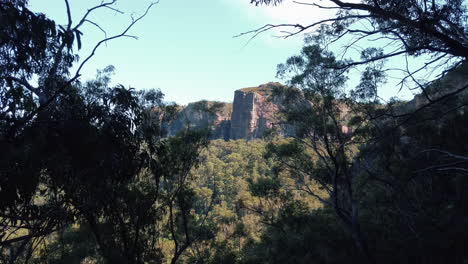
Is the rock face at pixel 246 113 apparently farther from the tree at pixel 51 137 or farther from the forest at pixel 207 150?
the tree at pixel 51 137

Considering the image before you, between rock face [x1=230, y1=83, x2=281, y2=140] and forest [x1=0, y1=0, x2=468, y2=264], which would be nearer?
forest [x1=0, y1=0, x2=468, y2=264]

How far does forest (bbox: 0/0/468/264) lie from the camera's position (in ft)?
10.4

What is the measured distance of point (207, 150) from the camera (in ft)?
31.7

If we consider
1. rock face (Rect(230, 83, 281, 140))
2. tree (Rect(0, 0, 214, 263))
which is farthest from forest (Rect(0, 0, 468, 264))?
rock face (Rect(230, 83, 281, 140))

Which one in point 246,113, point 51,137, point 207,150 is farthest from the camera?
point 246,113

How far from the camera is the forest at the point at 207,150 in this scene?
3.17 meters

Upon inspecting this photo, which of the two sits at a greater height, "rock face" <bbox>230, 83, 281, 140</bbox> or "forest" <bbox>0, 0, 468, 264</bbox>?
"rock face" <bbox>230, 83, 281, 140</bbox>

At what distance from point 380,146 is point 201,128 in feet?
16.9

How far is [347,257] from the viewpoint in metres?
9.88

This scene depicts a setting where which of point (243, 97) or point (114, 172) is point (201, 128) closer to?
point (114, 172)

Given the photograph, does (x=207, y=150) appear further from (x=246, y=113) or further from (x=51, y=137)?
(x=246, y=113)

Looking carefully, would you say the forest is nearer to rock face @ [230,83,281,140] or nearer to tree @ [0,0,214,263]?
tree @ [0,0,214,263]

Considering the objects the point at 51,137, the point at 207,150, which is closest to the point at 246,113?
the point at 207,150

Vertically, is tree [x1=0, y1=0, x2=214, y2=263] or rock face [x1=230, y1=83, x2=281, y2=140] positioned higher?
rock face [x1=230, y1=83, x2=281, y2=140]
